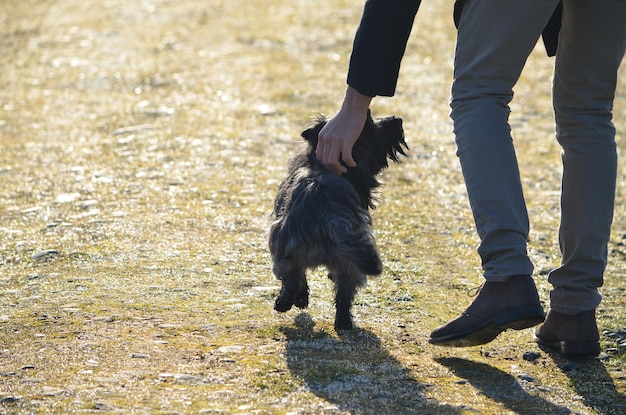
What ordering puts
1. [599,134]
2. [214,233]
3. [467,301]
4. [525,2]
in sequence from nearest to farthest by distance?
[525,2], [599,134], [467,301], [214,233]

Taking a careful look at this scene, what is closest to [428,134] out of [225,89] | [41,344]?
[225,89]

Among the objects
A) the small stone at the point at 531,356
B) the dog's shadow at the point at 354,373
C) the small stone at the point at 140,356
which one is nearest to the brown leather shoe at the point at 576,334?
the small stone at the point at 531,356

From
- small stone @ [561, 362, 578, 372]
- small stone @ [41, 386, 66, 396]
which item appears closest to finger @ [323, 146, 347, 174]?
small stone @ [561, 362, 578, 372]

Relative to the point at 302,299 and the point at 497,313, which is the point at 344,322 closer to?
the point at 302,299

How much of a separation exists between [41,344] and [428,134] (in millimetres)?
5332

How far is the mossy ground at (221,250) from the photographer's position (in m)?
3.49

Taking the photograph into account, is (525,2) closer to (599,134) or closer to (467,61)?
(467,61)

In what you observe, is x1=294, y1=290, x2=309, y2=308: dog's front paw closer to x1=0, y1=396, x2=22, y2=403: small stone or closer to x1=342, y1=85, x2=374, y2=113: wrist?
x1=342, y1=85, x2=374, y2=113: wrist

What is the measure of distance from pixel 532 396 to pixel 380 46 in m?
1.51

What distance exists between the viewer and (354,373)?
3.62 metres

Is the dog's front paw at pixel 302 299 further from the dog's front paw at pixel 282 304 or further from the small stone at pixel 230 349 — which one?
the small stone at pixel 230 349

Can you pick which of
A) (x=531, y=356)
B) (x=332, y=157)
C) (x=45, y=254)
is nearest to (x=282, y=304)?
(x=332, y=157)

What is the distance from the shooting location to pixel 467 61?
3.70 metres

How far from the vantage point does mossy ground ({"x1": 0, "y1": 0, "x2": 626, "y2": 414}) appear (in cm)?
349
